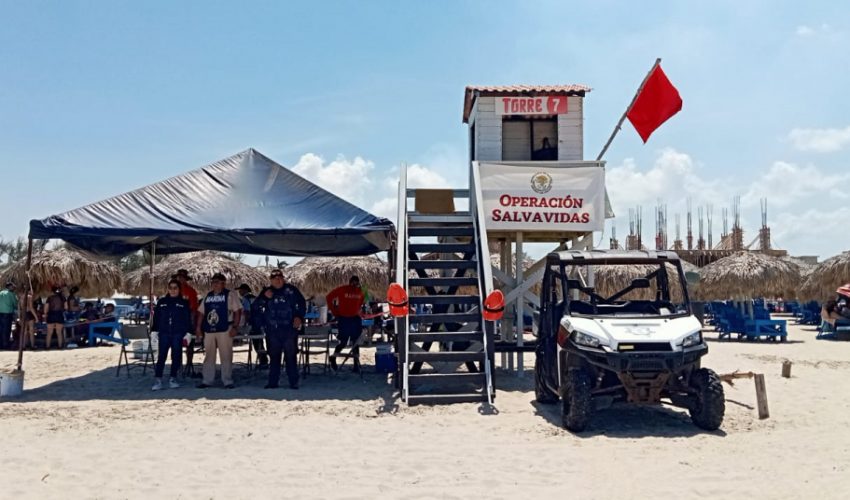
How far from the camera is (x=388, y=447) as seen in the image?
6.45m

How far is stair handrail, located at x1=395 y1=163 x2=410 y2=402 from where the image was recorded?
8.78 m

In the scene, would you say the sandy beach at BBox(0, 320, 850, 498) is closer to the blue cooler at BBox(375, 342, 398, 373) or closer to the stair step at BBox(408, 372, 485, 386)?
the stair step at BBox(408, 372, 485, 386)

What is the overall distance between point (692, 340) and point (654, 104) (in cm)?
535

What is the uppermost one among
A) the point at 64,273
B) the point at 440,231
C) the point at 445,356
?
the point at 440,231

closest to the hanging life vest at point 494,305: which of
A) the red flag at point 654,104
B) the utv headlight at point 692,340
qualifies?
the utv headlight at point 692,340

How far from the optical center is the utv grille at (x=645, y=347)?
6.76m

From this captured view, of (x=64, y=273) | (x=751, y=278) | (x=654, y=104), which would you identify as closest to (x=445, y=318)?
(x=654, y=104)

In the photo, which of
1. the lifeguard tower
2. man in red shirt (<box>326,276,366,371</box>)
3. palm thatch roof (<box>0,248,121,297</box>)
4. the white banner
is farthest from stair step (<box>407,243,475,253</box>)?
palm thatch roof (<box>0,248,121,297</box>)

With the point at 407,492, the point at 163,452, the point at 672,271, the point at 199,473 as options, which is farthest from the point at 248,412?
the point at 672,271

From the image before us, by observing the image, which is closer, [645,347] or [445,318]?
[645,347]

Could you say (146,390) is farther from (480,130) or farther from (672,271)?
(672,271)

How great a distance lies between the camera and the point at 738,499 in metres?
4.84

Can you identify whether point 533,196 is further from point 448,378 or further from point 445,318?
point 448,378

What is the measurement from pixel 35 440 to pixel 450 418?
13.9ft
